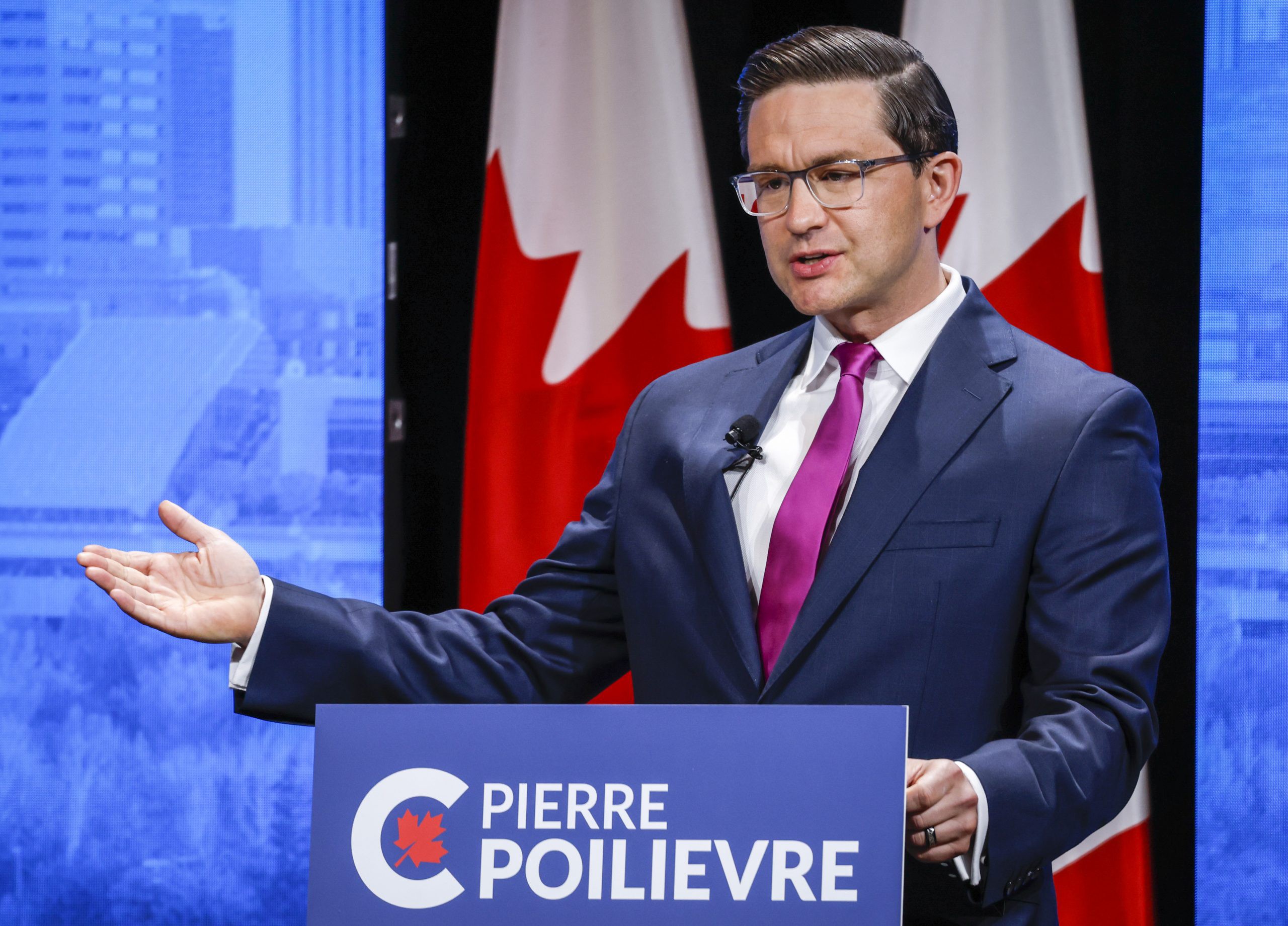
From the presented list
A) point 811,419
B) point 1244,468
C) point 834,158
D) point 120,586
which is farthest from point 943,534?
point 1244,468

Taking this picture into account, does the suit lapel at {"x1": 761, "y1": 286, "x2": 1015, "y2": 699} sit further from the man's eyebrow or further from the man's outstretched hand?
the man's outstretched hand

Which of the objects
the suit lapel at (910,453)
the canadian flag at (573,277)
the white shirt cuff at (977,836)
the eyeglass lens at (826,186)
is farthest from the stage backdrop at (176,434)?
the white shirt cuff at (977,836)

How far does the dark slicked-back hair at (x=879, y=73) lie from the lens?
1.51 meters

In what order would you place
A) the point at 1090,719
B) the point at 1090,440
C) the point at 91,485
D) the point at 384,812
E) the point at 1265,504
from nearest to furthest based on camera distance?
the point at 384,812
the point at 1090,719
the point at 1090,440
the point at 1265,504
the point at 91,485

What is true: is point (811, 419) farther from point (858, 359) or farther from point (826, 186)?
point (826, 186)

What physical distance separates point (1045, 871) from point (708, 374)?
0.75 m

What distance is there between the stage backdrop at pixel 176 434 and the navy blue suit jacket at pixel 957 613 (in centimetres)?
147

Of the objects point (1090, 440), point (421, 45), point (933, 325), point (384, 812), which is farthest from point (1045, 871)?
point (421, 45)

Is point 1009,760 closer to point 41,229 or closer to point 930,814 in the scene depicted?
point 930,814

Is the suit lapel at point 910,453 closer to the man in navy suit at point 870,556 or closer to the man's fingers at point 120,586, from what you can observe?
the man in navy suit at point 870,556

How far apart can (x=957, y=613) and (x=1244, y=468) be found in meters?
1.65

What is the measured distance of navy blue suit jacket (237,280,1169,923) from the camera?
1287 millimetres

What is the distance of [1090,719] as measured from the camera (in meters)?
1.25

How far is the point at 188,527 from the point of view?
141 centimetres
